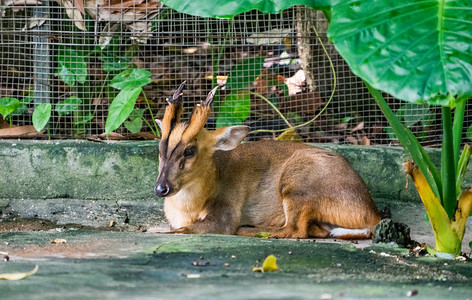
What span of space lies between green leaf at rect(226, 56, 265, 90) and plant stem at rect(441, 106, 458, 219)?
350 centimetres

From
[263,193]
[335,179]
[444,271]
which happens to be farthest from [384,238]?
[263,193]

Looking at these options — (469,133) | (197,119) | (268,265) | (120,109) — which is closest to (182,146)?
(197,119)

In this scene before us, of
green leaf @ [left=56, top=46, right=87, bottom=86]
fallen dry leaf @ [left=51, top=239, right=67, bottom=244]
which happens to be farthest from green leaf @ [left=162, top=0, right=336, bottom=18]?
green leaf @ [left=56, top=46, right=87, bottom=86]

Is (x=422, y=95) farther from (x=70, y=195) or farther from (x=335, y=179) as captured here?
(x=70, y=195)

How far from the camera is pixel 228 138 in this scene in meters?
5.64

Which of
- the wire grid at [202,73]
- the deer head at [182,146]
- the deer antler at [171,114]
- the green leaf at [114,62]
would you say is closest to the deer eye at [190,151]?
the deer head at [182,146]

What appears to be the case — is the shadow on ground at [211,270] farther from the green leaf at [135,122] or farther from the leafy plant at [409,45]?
the green leaf at [135,122]

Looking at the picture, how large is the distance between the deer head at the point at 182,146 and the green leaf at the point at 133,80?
76 centimetres

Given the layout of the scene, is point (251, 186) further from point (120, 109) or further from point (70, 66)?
point (70, 66)

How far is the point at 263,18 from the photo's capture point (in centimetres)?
698

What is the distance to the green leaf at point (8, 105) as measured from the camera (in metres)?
6.35

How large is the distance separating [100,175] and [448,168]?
11.1ft

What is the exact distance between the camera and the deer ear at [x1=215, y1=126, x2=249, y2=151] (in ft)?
18.4

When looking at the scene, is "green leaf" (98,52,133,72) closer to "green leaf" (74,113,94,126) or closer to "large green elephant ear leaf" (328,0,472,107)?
"green leaf" (74,113,94,126)
